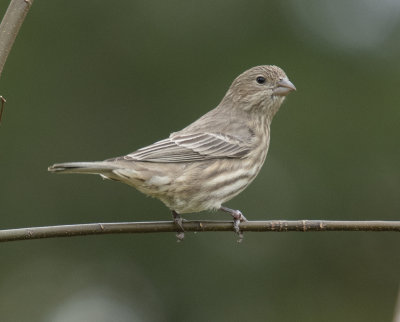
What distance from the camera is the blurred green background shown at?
792 centimetres

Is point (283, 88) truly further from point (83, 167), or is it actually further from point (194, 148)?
point (83, 167)

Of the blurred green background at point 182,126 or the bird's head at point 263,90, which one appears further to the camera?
the blurred green background at point 182,126

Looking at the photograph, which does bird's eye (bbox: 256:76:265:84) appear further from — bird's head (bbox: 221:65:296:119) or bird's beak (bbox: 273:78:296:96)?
bird's beak (bbox: 273:78:296:96)

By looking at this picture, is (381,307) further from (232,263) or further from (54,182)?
(54,182)

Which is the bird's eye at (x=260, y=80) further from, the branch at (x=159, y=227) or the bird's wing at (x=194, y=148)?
the branch at (x=159, y=227)

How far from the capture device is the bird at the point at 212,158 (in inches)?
199

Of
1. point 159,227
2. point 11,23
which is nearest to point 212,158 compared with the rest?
point 159,227

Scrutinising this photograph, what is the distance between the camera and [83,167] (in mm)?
4266

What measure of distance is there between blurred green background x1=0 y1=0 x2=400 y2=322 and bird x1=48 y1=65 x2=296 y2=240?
1.67 metres

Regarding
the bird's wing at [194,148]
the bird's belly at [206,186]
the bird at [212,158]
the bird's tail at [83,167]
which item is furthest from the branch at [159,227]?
the bird's wing at [194,148]

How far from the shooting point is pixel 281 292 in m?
7.78

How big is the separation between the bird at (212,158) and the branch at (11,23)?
2.87 feet

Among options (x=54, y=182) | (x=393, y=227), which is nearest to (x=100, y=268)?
(x=54, y=182)

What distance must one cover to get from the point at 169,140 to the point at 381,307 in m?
3.37
